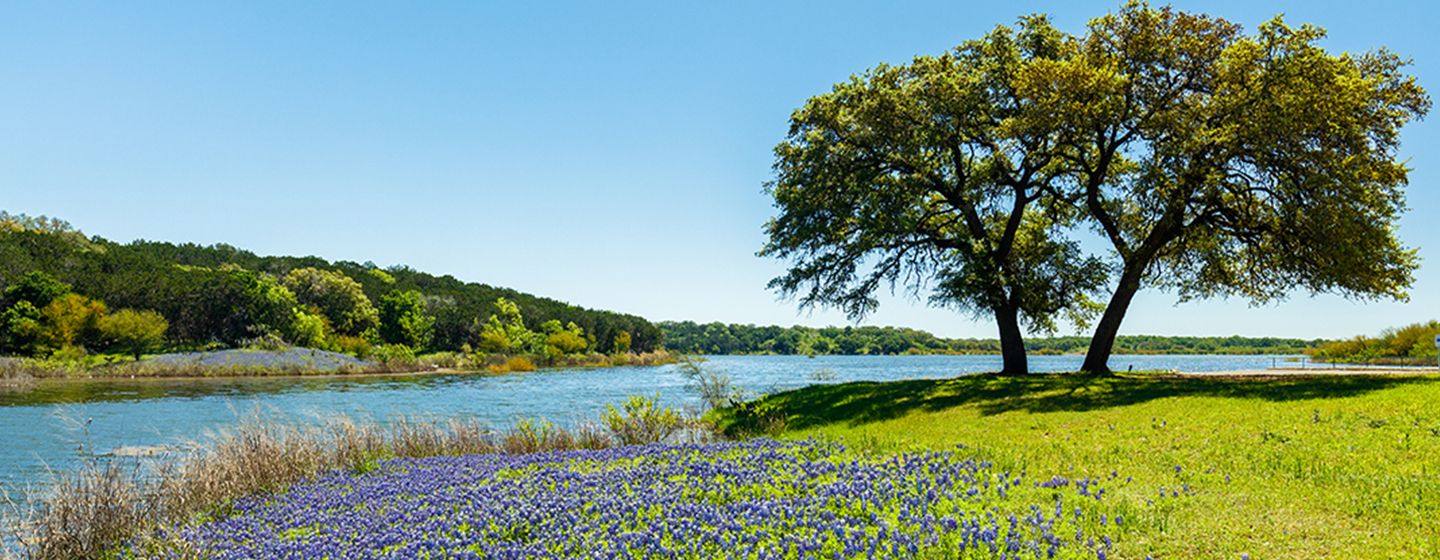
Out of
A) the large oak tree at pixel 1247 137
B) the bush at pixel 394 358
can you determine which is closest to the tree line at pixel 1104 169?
the large oak tree at pixel 1247 137

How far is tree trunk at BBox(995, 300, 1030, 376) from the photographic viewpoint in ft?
89.9

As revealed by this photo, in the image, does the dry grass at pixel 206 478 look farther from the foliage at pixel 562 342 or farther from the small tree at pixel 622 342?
the small tree at pixel 622 342

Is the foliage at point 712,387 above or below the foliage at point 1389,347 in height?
below

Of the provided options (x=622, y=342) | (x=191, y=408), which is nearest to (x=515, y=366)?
(x=622, y=342)

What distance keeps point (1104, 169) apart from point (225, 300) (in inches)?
3702

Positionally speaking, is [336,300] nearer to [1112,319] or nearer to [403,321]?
[403,321]

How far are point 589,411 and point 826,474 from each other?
72.2ft

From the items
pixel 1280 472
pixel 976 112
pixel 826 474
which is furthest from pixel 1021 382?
pixel 826 474

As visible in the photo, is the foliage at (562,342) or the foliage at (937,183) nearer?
the foliage at (937,183)

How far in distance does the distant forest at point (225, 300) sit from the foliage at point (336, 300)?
135 mm

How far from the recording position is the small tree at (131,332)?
70.4 metres

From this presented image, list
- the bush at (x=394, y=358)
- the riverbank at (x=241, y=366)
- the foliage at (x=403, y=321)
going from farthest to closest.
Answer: the foliage at (x=403, y=321)
the bush at (x=394, y=358)
the riverbank at (x=241, y=366)

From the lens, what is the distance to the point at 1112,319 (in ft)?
85.5

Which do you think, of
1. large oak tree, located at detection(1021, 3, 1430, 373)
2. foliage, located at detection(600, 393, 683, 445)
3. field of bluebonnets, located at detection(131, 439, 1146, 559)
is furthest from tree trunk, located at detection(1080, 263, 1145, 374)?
field of bluebonnets, located at detection(131, 439, 1146, 559)
